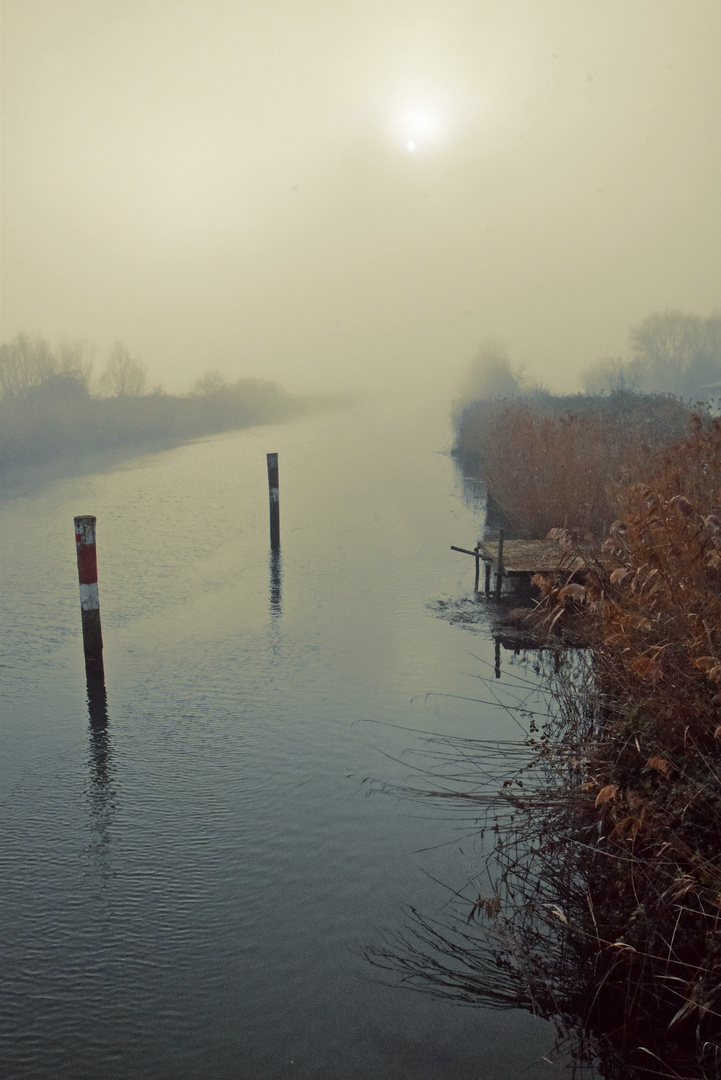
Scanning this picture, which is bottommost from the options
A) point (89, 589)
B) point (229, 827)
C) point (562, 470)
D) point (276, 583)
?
point (229, 827)

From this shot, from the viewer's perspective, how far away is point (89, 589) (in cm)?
852

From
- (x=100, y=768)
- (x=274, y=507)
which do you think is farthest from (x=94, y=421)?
(x=100, y=768)

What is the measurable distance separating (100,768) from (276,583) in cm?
716

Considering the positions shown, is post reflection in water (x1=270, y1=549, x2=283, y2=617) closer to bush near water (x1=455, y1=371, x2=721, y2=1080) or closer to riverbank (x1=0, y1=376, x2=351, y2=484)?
bush near water (x1=455, y1=371, x2=721, y2=1080)

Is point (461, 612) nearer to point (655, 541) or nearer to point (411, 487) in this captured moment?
point (655, 541)

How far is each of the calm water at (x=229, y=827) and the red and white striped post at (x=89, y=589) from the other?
52cm

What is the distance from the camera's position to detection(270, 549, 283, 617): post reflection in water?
12.6m

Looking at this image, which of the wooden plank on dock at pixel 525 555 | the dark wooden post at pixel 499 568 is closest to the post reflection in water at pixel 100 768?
the wooden plank on dock at pixel 525 555

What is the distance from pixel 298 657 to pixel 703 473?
16.1ft

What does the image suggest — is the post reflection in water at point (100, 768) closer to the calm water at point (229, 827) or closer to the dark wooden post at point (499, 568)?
the calm water at point (229, 827)

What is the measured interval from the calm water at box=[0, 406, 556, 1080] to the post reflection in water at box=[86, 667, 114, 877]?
0.08 feet

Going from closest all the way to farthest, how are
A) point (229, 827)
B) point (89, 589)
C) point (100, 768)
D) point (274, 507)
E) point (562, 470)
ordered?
point (229, 827) → point (100, 768) → point (89, 589) → point (562, 470) → point (274, 507)

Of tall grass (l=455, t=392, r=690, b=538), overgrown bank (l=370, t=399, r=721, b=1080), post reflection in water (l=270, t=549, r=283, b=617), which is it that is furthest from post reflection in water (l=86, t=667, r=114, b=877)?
tall grass (l=455, t=392, r=690, b=538)

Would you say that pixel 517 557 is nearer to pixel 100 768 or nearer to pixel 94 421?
pixel 100 768
